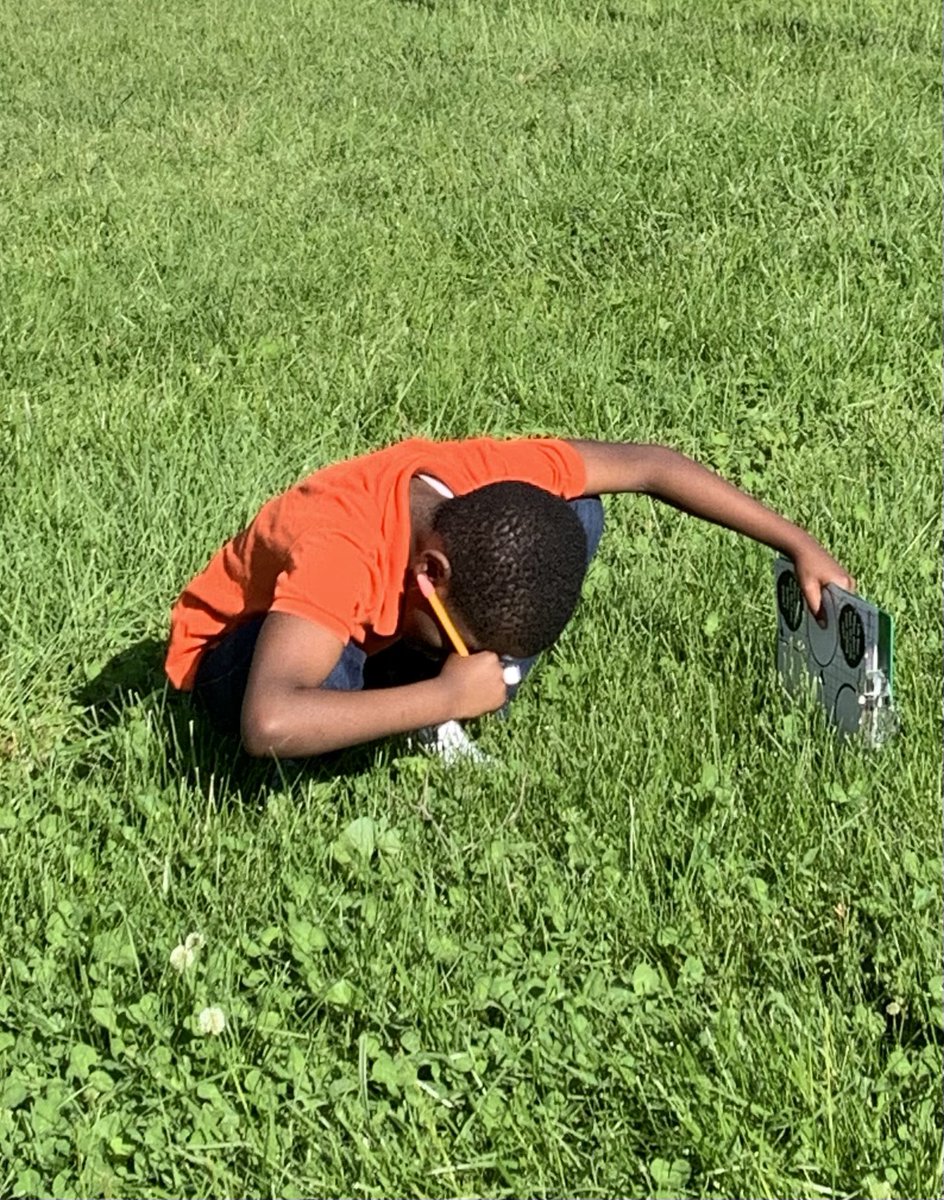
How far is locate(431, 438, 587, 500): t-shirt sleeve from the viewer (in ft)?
10.2

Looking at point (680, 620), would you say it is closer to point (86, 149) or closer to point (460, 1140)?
point (460, 1140)

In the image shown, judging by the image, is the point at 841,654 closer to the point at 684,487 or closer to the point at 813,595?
the point at 813,595

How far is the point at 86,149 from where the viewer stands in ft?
24.8

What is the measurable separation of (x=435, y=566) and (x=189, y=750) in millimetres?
814

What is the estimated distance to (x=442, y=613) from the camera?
2736 mm

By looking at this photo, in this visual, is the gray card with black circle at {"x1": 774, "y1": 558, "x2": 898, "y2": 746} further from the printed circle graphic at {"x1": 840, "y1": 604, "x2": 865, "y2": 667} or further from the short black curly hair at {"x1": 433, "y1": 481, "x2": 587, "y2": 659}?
the short black curly hair at {"x1": 433, "y1": 481, "x2": 587, "y2": 659}

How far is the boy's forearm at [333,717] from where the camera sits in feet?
8.62

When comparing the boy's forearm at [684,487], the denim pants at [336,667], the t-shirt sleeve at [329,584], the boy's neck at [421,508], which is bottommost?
the denim pants at [336,667]

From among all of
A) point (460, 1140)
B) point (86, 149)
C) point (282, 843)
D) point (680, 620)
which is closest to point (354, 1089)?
point (460, 1140)

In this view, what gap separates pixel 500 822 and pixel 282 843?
1.33 feet

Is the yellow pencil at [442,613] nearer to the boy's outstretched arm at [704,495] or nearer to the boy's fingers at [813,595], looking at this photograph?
the boy's outstretched arm at [704,495]

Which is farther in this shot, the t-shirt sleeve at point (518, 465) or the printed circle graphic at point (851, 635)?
the t-shirt sleeve at point (518, 465)

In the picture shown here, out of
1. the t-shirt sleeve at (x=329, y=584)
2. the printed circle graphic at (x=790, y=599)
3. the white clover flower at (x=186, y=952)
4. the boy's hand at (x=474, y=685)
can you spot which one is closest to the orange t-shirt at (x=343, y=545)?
the t-shirt sleeve at (x=329, y=584)

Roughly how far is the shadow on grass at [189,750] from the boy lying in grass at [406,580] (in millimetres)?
76
